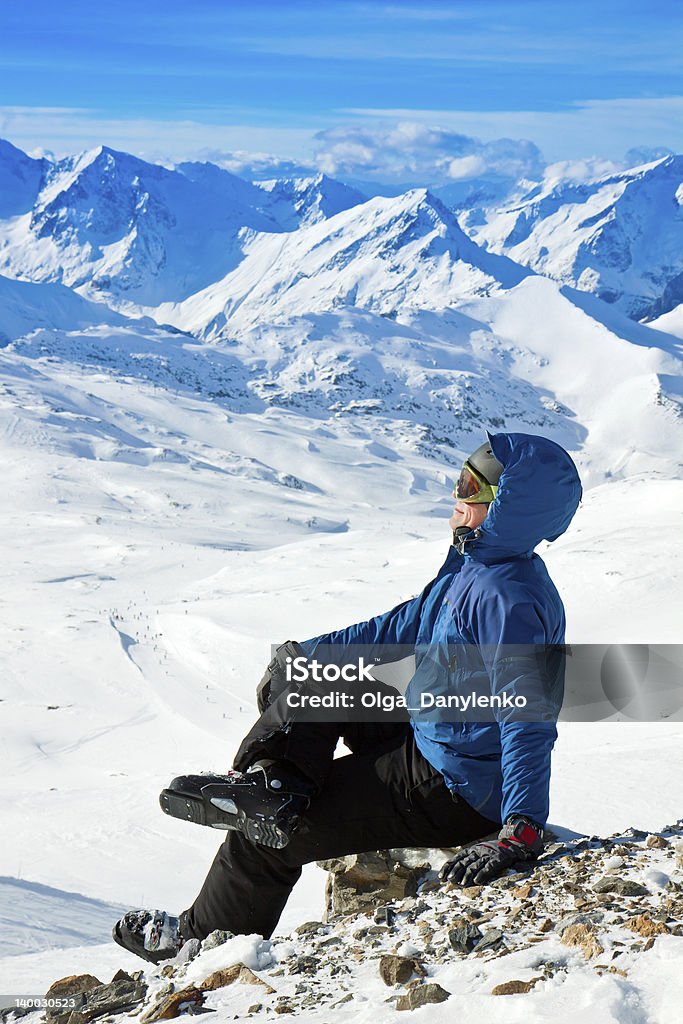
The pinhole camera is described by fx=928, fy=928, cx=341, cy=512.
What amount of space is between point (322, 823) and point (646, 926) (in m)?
1.35

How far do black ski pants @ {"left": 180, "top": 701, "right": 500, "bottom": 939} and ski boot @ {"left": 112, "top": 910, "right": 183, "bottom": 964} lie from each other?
0.29 ft

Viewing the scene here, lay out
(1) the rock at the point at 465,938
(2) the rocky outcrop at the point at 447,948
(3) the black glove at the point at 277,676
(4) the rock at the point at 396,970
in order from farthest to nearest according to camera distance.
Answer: (3) the black glove at the point at 277,676 → (1) the rock at the point at 465,938 → (4) the rock at the point at 396,970 → (2) the rocky outcrop at the point at 447,948

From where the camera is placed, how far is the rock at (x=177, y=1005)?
3061 millimetres

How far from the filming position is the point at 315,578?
1902 cm

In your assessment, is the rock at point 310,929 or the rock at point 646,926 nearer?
the rock at point 646,926

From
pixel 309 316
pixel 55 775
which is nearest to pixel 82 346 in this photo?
pixel 309 316

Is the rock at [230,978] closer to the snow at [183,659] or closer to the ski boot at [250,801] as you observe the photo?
the snow at [183,659]

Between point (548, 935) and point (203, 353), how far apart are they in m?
172

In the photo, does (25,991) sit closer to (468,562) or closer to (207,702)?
(468,562)

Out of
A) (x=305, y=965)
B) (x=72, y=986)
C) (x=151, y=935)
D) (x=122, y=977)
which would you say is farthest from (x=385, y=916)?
(x=72, y=986)

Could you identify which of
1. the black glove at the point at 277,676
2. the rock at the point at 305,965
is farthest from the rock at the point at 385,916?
the black glove at the point at 277,676

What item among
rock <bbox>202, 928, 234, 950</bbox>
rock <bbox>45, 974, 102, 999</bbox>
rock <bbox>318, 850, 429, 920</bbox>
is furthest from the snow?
rock <bbox>318, 850, 429, 920</bbox>

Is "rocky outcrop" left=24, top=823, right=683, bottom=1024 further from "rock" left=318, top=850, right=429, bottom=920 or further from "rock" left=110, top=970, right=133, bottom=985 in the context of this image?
"rock" left=318, top=850, right=429, bottom=920

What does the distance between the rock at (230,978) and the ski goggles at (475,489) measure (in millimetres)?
1942
